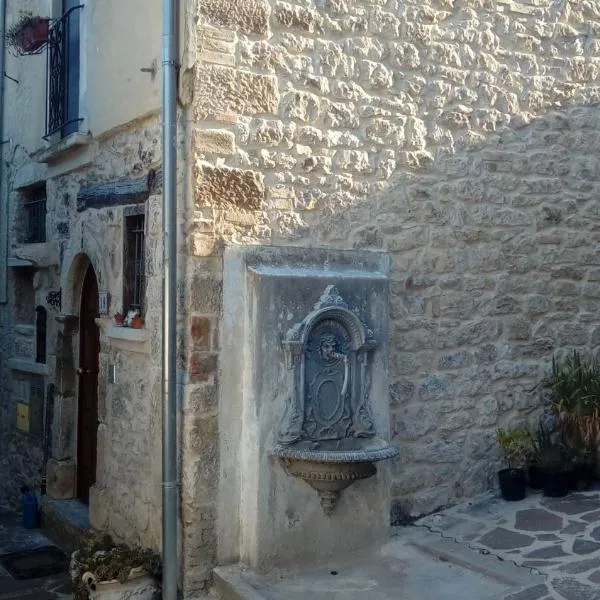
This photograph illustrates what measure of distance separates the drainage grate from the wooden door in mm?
508

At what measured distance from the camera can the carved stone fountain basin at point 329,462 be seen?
436 cm

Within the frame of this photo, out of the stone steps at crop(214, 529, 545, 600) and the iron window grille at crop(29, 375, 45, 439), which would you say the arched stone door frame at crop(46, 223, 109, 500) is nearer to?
the iron window grille at crop(29, 375, 45, 439)

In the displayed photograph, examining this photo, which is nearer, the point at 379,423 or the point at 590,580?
the point at 590,580

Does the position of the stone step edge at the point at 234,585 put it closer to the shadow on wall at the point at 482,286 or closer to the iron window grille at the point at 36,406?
the shadow on wall at the point at 482,286

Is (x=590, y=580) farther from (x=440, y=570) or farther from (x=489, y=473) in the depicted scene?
(x=489, y=473)

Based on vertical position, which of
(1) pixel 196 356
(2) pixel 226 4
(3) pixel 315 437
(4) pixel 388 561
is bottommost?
(4) pixel 388 561

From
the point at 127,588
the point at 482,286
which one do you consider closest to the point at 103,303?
the point at 127,588

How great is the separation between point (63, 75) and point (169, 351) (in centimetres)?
316

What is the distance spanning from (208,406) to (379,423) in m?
1.08

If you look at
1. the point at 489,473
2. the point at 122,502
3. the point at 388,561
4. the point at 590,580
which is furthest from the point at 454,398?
the point at 122,502

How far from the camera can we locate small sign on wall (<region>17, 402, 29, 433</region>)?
283 inches

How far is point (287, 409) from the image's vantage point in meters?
4.50

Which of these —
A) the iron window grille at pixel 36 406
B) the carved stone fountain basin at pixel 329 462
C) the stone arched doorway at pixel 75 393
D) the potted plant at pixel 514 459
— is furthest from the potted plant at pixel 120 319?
the potted plant at pixel 514 459

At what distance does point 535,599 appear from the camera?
399cm
